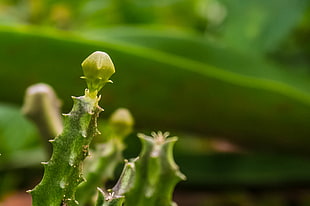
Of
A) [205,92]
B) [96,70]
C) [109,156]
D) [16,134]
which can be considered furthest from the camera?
[16,134]

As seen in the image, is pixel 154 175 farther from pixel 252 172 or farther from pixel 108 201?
pixel 252 172

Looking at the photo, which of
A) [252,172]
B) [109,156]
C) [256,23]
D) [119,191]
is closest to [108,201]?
[119,191]

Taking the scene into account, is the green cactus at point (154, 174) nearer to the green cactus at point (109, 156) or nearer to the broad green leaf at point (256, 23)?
the green cactus at point (109, 156)

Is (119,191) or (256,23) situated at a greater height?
(256,23)

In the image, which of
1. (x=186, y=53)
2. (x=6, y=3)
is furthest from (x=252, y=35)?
(x=6, y=3)

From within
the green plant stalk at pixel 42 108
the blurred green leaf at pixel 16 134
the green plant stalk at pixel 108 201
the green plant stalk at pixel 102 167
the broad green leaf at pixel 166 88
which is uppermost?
the blurred green leaf at pixel 16 134

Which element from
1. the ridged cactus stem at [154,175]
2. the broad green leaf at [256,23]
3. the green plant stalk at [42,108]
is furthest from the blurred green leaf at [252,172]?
the ridged cactus stem at [154,175]

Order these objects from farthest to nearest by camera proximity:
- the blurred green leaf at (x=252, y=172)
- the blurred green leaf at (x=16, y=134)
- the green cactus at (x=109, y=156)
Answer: the blurred green leaf at (x=16, y=134) → the blurred green leaf at (x=252, y=172) → the green cactus at (x=109, y=156)
